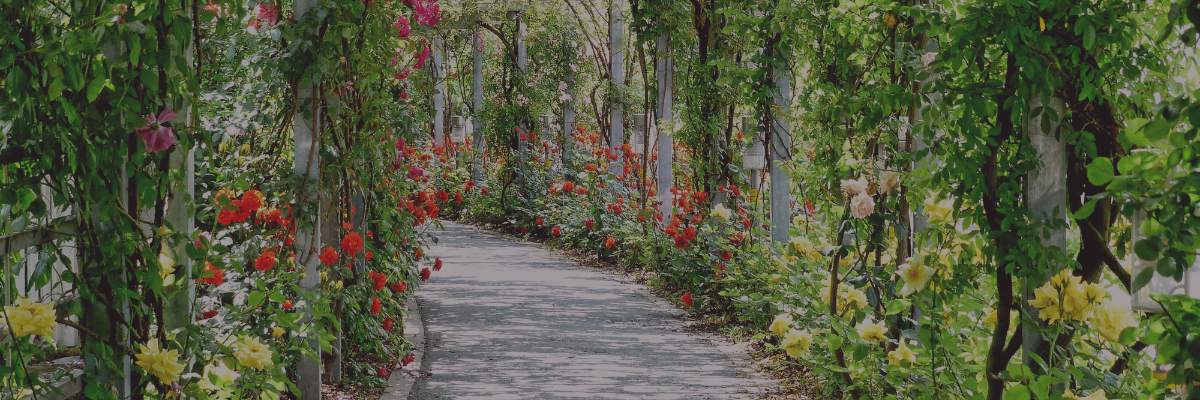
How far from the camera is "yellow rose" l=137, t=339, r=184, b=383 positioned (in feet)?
7.23

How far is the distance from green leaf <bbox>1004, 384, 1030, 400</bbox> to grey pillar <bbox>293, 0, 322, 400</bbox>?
2.54 metres

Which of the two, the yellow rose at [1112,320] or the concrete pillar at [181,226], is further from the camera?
the concrete pillar at [181,226]

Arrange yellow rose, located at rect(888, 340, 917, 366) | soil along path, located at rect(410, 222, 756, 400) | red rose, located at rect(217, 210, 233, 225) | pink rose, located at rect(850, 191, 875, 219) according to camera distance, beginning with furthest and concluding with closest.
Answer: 1. soil along path, located at rect(410, 222, 756, 400)
2. pink rose, located at rect(850, 191, 875, 219)
3. red rose, located at rect(217, 210, 233, 225)
4. yellow rose, located at rect(888, 340, 917, 366)

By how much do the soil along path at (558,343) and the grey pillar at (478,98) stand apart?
585 cm

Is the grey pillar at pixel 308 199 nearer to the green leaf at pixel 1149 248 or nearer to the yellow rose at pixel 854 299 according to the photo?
the yellow rose at pixel 854 299

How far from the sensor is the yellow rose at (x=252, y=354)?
2.60 m

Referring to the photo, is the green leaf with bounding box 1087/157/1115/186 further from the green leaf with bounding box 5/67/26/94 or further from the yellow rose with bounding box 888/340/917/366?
the green leaf with bounding box 5/67/26/94

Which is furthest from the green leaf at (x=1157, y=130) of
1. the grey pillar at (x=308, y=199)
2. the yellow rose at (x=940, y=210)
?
the grey pillar at (x=308, y=199)

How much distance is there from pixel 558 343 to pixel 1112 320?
14.6 ft

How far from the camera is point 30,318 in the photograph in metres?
1.94

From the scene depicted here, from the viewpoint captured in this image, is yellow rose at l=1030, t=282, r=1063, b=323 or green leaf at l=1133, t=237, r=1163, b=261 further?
yellow rose at l=1030, t=282, r=1063, b=323

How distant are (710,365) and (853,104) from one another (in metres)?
2.69

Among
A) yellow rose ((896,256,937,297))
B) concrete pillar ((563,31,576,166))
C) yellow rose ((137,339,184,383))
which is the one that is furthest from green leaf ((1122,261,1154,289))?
concrete pillar ((563,31,576,166))

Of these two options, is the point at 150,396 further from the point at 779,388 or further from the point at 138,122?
the point at 779,388
